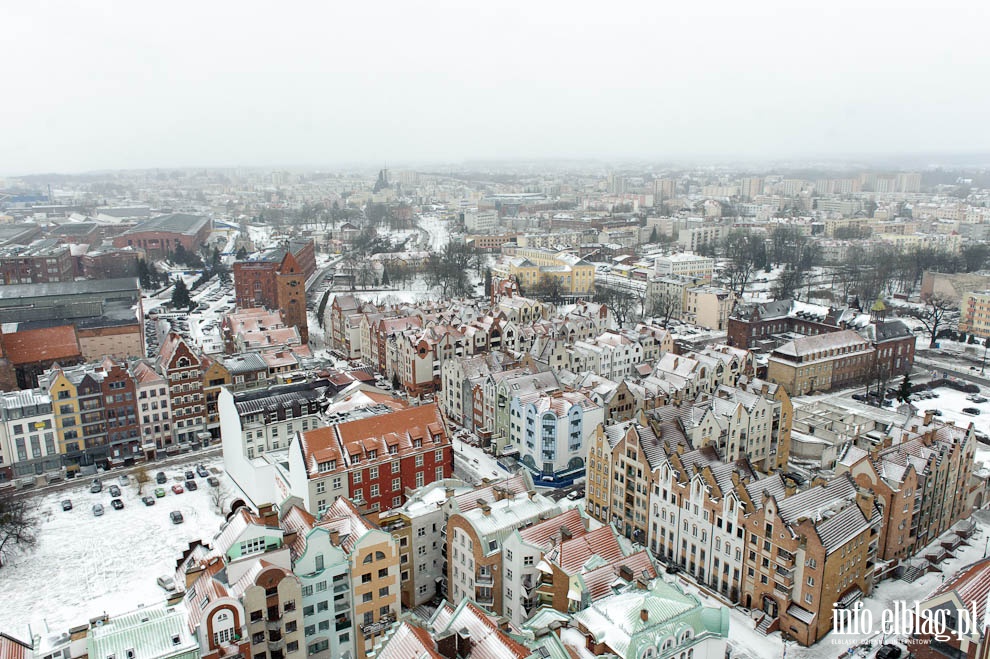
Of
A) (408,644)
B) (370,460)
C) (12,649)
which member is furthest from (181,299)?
(408,644)

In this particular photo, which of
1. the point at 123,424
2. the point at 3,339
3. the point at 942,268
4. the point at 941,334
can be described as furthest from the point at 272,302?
the point at 942,268

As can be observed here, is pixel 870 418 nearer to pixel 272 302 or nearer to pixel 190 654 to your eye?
pixel 190 654

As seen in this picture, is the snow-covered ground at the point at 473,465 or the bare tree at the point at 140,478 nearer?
the bare tree at the point at 140,478

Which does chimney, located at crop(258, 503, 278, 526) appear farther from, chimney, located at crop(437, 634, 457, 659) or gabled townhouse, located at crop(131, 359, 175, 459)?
gabled townhouse, located at crop(131, 359, 175, 459)

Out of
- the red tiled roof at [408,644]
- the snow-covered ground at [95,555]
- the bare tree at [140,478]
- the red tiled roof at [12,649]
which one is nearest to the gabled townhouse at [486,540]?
the red tiled roof at [408,644]

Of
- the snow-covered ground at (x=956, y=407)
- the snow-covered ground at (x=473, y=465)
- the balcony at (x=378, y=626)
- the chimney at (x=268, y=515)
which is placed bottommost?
the snow-covered ground at (x=956, y=407)

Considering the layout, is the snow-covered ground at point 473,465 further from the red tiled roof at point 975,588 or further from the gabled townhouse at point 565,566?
the red tiled roof at point 975,588

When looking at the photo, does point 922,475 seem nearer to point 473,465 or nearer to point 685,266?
point 473,465

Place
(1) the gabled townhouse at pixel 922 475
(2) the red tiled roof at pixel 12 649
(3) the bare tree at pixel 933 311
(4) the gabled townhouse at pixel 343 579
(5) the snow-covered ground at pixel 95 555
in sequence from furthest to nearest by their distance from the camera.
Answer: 1. (3) the bare tree at pixel 933 311
2. (1) the gabled townhouse at pixel 922 475
3. (5) the snow-covered ground at pixel 95 555
4. (4) the gabled townhouse at pixel 343 579
5. (2) the red tiled roof at pixel 12 649
